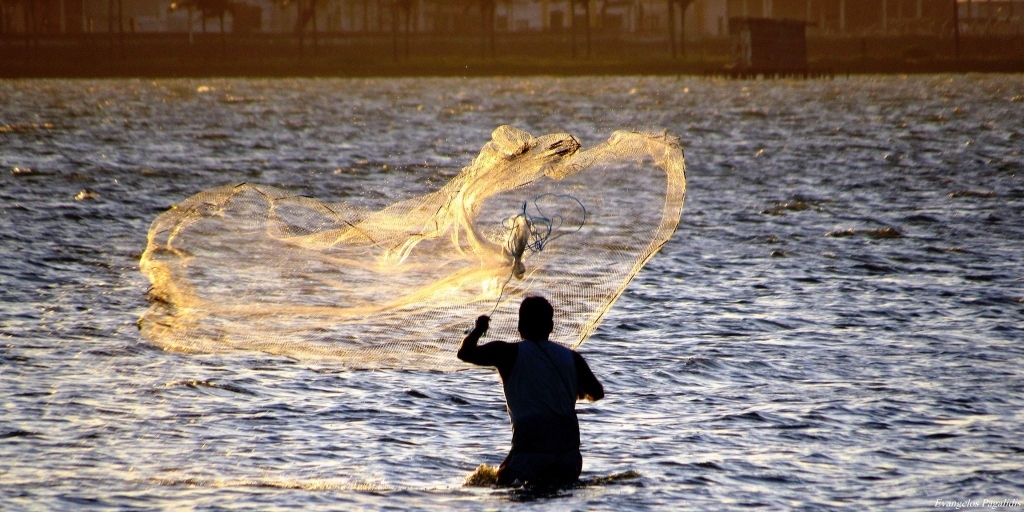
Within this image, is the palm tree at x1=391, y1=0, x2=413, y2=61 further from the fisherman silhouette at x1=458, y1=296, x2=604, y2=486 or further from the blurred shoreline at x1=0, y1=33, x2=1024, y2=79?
the fisherman silhouette at x1=458, y1=296, x2=604, y2=486

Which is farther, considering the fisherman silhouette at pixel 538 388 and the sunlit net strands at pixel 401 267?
the sunlit net strands at pixel 401 267

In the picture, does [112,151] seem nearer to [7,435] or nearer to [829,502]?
[7,435]

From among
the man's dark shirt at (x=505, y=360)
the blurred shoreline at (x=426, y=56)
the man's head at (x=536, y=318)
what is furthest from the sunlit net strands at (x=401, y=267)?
the blurred shoreline at (x=426, y=56)

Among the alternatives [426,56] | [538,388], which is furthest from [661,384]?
[426,56]

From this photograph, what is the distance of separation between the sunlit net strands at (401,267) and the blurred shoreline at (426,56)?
119459 millimetres

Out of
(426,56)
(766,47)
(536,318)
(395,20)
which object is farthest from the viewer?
(426,56)

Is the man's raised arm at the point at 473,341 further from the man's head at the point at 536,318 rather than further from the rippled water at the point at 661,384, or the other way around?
the rippled water at the point at 661,384

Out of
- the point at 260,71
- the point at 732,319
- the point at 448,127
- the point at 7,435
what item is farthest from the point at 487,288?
the point at 260,71

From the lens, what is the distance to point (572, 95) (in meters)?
116

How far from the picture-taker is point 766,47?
395 feet

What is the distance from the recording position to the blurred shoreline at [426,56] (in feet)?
449

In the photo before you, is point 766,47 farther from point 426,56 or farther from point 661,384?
point 661,384

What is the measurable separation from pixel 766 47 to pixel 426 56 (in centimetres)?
4468

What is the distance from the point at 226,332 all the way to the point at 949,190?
30481 mm
